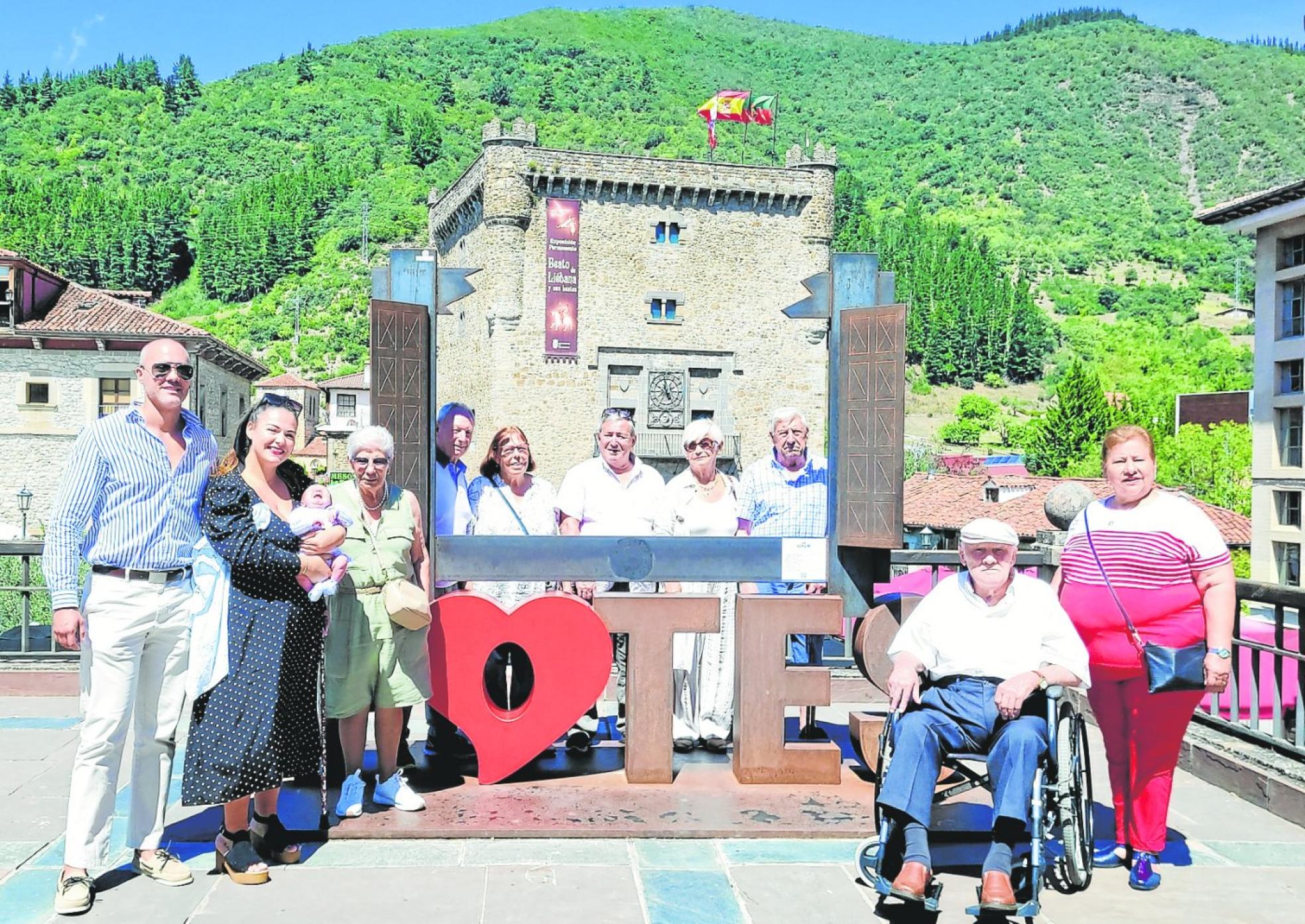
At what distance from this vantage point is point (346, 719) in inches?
181

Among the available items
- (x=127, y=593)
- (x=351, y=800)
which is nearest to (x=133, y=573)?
(x=127, y=593)

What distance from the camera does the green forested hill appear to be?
88.0 m

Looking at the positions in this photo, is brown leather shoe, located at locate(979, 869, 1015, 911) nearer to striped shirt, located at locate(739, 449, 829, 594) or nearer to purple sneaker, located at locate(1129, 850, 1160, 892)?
purple sneaker, located at locate(1129, 850, 1160, 892)

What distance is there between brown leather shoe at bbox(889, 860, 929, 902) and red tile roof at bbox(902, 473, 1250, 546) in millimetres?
30207

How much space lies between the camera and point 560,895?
12.6 ft

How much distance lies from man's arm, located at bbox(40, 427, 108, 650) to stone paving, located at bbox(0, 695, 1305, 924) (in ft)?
3.14

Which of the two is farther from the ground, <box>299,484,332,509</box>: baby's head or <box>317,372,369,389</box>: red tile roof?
<box>317,372,369,389</box>: red tile roof

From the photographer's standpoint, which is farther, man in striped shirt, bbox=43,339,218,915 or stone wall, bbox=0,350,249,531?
stone wall, bbox=0,350,249,531

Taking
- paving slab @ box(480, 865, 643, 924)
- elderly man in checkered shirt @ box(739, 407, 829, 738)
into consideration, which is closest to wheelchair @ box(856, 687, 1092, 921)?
paving slab @ box(480, 865, 643, 924)

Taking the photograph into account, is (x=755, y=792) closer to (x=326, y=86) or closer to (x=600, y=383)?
(x=600, y=383)

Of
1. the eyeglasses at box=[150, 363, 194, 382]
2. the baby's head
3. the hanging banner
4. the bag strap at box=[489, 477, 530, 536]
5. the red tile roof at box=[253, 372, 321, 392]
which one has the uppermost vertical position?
the hanging banner

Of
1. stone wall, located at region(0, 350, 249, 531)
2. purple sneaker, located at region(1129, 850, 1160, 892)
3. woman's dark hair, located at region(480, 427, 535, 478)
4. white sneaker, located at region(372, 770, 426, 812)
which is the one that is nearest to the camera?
purple sneaker, located at region(1129, 850, 1160, 892)

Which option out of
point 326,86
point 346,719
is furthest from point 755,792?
point 326,86

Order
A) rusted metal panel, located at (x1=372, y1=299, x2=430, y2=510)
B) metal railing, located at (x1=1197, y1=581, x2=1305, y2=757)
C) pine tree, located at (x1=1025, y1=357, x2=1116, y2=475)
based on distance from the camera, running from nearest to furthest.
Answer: metal railing, located at (x1=1197, y1=581, x2=1305, y2=757) < rusted metal panel, located at (x1=372, y1=299, x2=430, y2=510) < pine tree, located at (x1=1025, y1=357, x2=1116, y2=475)
